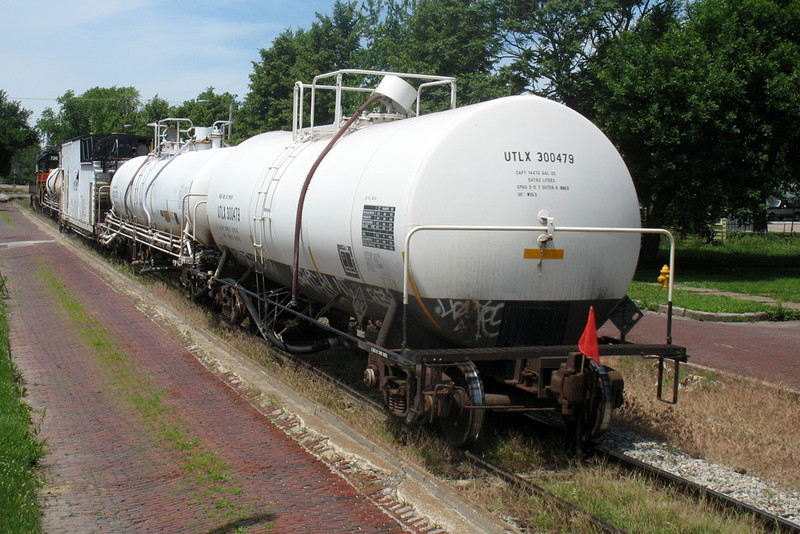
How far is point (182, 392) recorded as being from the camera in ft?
31.1

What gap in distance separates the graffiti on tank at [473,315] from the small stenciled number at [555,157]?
52.2 inches

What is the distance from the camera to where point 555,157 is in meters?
6.75

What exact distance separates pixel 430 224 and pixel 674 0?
954 inches

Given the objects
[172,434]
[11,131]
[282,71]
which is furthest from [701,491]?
[11,131]

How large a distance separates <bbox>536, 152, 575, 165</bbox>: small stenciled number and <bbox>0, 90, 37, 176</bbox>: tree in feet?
274

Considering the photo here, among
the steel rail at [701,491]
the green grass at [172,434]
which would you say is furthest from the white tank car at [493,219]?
the green grass at [172,434]

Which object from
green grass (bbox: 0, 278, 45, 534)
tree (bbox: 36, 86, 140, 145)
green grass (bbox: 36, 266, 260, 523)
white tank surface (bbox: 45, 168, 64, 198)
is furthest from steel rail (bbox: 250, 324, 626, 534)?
tree (bbox: 36, 86, 140, 145)

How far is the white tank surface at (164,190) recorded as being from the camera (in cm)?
1391

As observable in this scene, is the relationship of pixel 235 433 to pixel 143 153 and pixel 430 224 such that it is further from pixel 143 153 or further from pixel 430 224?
pixel 143 153

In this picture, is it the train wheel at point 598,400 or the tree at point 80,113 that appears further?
the tree at point 80,113

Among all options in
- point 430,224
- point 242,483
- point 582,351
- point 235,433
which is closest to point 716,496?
point 582,351

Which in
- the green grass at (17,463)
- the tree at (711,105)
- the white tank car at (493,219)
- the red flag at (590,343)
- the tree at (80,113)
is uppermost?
the tree at (80,113)

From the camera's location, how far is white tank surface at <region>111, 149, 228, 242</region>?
45.6 feet

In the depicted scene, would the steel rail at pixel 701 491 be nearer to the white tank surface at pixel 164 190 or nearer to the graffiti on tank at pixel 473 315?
the graffiti on tank at pixel 473 315
